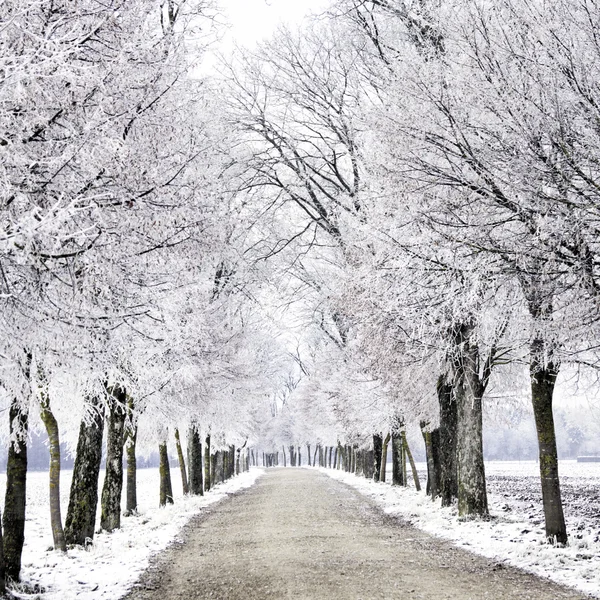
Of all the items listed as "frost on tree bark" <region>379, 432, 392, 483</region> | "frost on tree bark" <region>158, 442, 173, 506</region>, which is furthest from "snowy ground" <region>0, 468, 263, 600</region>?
"frost on tree bark" <region>379, 432, 392, 483</region>

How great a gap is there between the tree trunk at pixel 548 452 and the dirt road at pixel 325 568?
5.14ft

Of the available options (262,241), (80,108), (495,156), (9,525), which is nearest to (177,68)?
(80,108)

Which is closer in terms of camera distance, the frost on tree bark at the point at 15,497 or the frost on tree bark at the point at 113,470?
the frost on tree bark at the point at 15,497

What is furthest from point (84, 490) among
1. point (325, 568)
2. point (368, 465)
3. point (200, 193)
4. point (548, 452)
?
point (368, 465)

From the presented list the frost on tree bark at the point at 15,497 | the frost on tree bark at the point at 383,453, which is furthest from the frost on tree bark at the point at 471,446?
the frost on tree bark at the point at 383,453

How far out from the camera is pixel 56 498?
1065 cm

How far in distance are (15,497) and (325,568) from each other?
434 cm

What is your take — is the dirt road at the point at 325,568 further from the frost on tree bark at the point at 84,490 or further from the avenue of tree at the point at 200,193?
the avenue of tree at the point at 200,193

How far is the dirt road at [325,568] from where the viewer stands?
290 inches

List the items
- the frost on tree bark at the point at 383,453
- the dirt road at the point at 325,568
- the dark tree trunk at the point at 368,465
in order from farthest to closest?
1. the dark tree trunk at the point at 368,465
2. the frost on tree bark at the point at 383,453
3. the dirt road at the point at 325,568

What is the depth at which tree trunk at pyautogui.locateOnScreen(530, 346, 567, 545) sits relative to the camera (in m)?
10.1

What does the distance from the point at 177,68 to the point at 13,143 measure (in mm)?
2288

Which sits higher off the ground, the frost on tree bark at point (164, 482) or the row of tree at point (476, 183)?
the row of tree at point (476, 183)

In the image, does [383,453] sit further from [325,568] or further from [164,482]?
[325,568]
